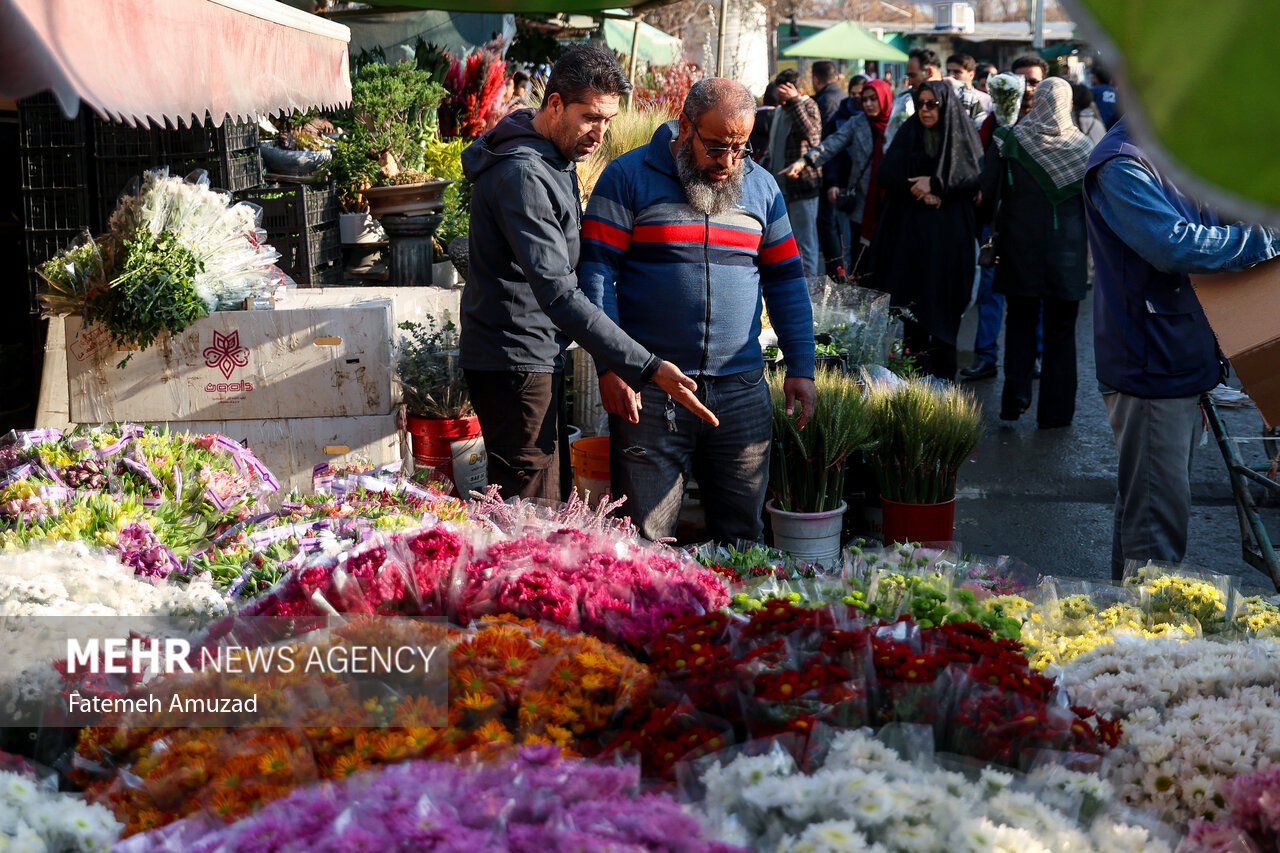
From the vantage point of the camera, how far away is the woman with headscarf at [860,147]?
32.4 feet

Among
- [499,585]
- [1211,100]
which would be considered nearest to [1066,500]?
[499,585]

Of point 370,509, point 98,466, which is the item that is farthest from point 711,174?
point 98,466

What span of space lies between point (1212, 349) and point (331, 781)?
3.44 meters

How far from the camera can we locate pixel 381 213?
265 inches

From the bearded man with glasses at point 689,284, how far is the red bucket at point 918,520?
1087 millimetres

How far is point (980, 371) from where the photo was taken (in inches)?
339

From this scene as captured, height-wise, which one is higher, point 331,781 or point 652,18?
point 652,18

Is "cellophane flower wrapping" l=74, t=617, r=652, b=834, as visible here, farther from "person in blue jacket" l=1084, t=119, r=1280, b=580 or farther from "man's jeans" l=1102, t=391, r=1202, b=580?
"man's jeans" l=1102, t=391, r=1202, b=580

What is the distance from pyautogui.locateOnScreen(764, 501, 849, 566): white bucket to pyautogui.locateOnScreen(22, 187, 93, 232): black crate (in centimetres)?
393

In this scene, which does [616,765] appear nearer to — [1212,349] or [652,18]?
[1212,349]

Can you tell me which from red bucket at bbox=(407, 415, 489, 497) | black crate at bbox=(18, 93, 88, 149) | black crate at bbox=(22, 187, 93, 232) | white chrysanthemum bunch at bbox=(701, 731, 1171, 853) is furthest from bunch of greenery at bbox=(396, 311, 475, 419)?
white chrysanthemum bunch at bbox=(701, 731, 1171, 853)

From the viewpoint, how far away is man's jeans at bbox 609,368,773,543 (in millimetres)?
3715

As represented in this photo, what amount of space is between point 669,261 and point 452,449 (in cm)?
194

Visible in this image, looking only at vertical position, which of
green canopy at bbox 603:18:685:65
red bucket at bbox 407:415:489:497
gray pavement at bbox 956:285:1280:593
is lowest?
gray pavement at bbox 956:285:1280:593
